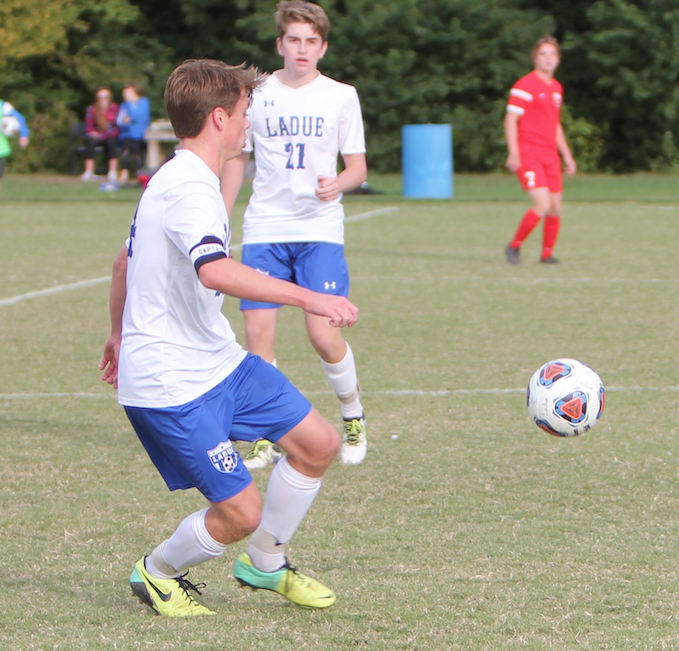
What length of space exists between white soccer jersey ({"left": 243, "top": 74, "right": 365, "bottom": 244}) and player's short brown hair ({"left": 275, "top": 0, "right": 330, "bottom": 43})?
270 mm

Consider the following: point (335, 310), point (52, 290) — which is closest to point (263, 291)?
point (335, 310)

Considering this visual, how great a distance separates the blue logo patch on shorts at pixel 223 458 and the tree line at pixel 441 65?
28996mm

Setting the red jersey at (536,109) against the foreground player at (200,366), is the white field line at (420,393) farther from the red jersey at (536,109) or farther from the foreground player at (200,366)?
the red jersey at (536,109)

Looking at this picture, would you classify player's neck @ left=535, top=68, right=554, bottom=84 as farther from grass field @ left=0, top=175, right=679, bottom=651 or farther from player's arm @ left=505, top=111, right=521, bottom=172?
grass field @ left=0, top=175, right=679, bottom=651

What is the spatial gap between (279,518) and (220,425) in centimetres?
41

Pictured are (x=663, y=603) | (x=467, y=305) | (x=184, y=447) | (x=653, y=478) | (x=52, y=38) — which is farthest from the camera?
(x=52, y=38)

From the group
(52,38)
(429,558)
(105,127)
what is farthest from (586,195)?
(429,558)

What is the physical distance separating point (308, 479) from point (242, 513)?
304 millimetres

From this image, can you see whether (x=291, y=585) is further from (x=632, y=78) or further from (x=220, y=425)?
(x=632, y=78)

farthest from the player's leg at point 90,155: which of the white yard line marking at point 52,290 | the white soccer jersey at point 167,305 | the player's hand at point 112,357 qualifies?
the white soccer jersey at point 167,305

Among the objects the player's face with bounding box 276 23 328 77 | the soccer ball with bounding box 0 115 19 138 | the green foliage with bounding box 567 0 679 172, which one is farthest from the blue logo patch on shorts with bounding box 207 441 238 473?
the green foliage with bounding box 567 0 679 172

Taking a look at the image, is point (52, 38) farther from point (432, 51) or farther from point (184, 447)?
point (184, 447)

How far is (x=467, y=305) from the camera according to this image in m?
9.84

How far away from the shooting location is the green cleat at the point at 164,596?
352 centimetres
